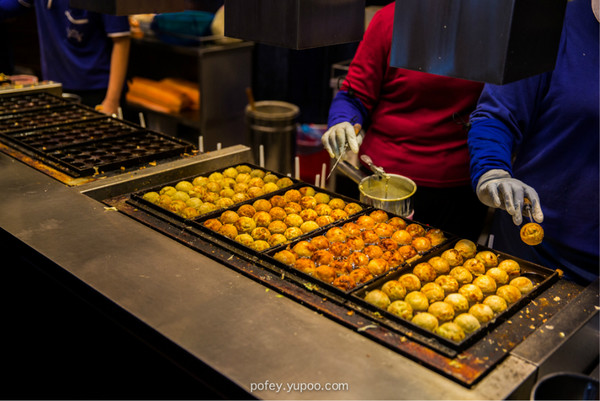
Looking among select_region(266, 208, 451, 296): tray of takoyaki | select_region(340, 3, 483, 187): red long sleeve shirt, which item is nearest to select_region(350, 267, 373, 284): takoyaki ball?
select_region(266, 208, 451, 296): tray of takoyaki

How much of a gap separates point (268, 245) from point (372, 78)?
1155 millimetres

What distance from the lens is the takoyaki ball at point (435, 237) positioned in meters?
1.87

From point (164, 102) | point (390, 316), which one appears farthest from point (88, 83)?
point (390, 316)

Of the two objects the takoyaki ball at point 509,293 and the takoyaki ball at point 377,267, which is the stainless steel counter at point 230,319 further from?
the takoyaki ball at point 377,267

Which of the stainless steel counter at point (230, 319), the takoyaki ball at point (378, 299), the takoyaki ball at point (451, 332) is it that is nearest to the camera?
the stainless steel counter at point (230, 319)

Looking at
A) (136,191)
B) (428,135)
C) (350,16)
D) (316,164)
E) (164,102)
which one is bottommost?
(316,164)

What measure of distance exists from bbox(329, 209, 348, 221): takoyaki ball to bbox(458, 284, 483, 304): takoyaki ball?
55cm

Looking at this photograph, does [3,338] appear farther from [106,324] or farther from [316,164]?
[316,164]

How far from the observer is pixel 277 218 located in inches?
80.3

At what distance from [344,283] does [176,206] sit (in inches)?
30.4

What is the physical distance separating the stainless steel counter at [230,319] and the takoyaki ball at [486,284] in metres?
0.19

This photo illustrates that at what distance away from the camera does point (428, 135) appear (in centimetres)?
260

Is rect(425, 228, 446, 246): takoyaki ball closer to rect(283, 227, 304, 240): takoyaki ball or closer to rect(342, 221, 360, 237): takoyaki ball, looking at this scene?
rect(342, 221, 360, 237): takoyaki ball

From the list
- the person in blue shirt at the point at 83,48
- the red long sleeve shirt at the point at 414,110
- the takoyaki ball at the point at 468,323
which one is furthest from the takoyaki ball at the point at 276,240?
the person in blue shirt at the point at 83,48
